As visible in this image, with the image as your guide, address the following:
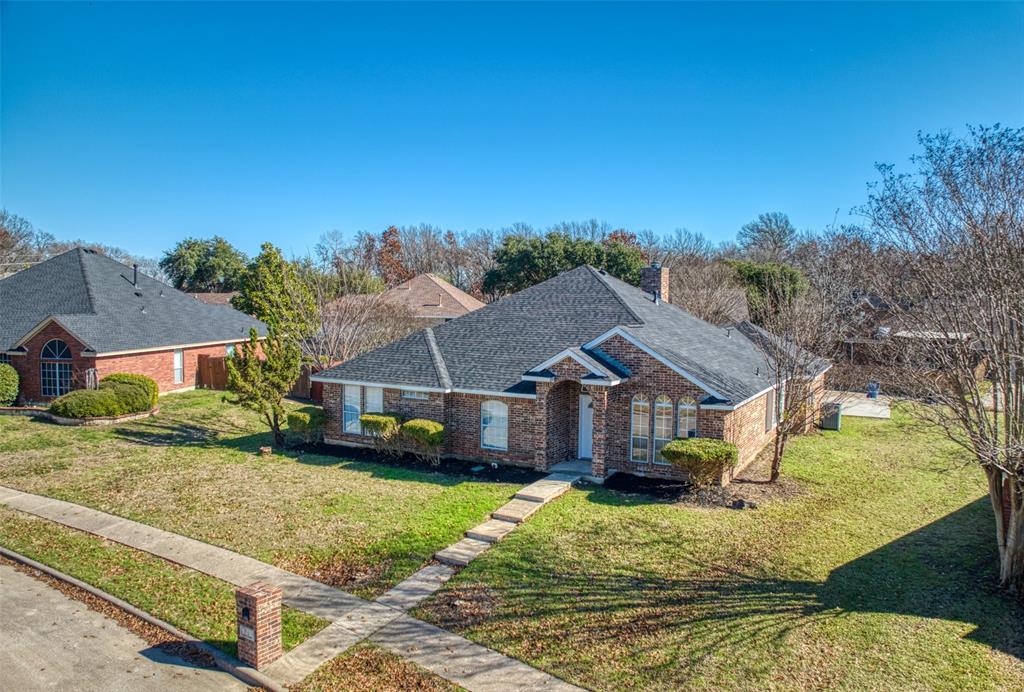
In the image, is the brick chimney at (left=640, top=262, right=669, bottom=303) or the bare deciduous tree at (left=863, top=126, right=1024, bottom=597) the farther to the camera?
the brick chimney at (left=640, top=262, right=669, bottom=303)

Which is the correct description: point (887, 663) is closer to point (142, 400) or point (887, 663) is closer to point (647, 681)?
point (647, 681)

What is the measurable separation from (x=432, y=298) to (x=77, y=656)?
37334mm

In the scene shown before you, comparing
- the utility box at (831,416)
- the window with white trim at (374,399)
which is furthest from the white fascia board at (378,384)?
the utility box at (831,416)

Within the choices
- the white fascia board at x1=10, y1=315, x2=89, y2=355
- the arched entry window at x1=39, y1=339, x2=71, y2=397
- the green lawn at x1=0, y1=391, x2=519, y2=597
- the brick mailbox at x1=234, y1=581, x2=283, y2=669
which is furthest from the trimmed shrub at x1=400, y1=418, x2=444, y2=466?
the arched entry window at x1=39, y1=339, x2=71, y2=397

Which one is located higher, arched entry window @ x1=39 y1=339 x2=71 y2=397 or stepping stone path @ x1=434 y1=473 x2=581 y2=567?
arched entry window @ x1=39 y1=339 x2=71 y2=397

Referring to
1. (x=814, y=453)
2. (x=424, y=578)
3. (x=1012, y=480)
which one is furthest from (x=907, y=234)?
(x=424, y=578)

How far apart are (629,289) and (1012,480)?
50.6 ft

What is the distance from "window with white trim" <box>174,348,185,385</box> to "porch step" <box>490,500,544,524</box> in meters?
22.4

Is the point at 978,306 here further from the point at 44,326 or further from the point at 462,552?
the point at 44,326

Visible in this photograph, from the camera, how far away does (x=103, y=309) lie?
2914 cm

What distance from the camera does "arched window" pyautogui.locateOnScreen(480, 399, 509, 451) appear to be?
18719 mm

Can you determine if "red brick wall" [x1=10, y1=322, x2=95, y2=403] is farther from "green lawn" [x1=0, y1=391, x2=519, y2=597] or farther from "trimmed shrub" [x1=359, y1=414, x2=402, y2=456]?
"trimmed shrub" [x1=359, y1=414, x2=402, y2=456]

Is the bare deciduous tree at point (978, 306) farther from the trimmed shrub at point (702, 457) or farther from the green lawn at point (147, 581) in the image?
the green lawn at point (147, 581)

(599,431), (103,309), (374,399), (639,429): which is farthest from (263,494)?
(103,309)
